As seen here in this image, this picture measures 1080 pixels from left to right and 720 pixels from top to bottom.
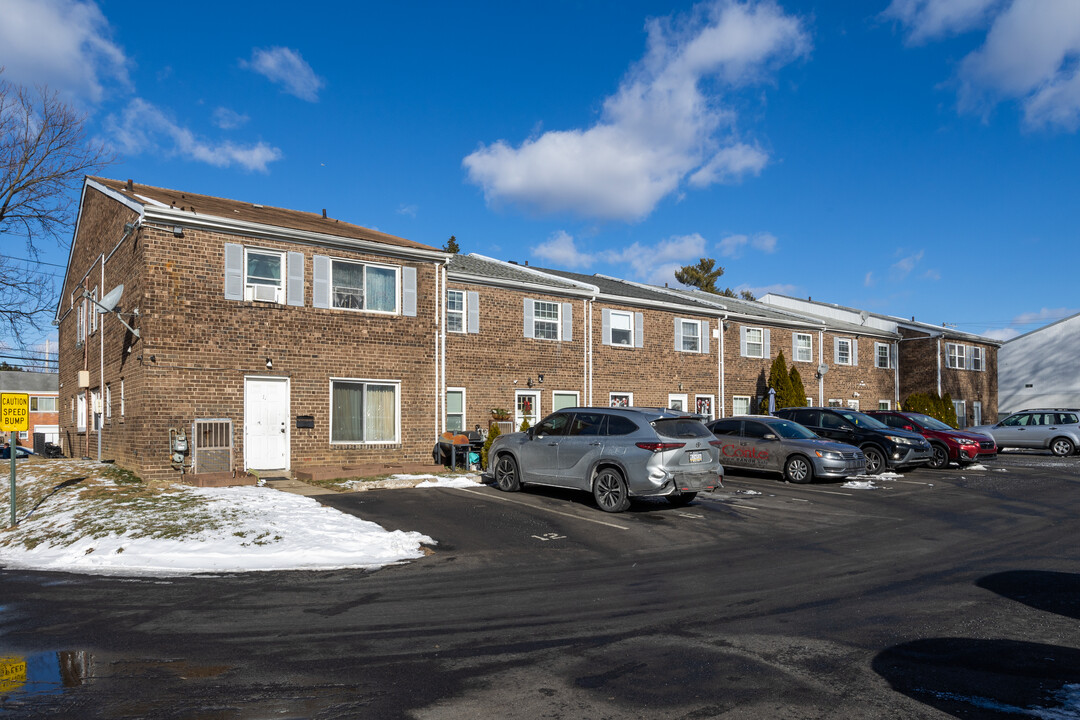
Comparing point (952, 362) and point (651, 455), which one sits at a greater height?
Answer: point (952, 362)

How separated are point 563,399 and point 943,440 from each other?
10.7m

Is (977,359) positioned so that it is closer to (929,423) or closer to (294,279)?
(929,423)

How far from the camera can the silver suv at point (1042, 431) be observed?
82.3 feet

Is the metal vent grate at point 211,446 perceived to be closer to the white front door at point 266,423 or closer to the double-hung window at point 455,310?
the white front door at point 266,423

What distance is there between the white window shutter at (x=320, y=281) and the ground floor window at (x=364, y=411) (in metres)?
1.89

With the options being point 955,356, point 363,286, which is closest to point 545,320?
point 363,286

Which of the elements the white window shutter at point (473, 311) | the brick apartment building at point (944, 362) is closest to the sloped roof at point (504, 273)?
the white window shutter at point (473, 311)

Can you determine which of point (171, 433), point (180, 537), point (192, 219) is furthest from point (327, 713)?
point (192, 219)

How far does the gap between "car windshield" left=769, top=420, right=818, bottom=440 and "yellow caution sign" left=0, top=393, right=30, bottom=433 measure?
14.8 m

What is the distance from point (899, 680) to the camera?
4.89 meters

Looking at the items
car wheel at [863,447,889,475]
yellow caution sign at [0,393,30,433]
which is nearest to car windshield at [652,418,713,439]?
car wheel at [863,447,889,475]

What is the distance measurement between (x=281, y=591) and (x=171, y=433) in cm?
926

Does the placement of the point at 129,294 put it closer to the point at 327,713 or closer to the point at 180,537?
the point at 180,537

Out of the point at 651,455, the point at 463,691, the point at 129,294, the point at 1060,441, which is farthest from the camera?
the point at 1060,441
